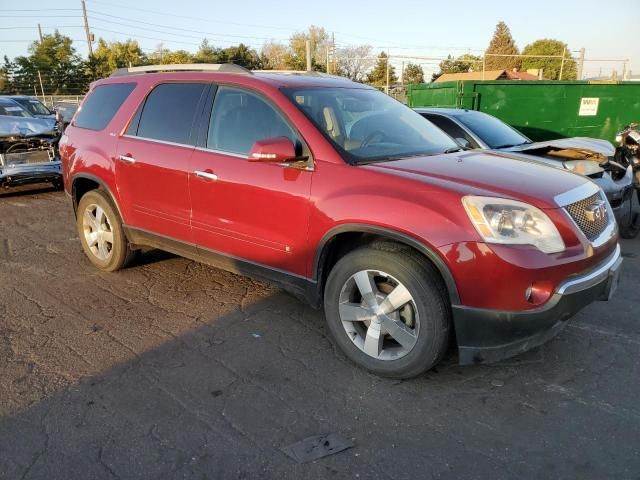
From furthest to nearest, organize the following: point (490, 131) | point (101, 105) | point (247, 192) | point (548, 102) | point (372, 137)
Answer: point (548, 102)
point (490, 131)
point (101, 105)
point (372, 137)
point (247, 192)

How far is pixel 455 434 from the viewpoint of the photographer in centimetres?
268

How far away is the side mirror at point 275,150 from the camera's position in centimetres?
328

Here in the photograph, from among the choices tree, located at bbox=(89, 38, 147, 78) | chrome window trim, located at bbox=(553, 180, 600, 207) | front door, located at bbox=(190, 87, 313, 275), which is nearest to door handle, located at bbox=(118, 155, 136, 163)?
front door, located at bbox=(190, 87, 313, 275)

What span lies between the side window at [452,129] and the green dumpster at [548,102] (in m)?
3.51

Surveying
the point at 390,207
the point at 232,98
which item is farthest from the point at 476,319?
the point at 232,98

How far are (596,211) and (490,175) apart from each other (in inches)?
27.4

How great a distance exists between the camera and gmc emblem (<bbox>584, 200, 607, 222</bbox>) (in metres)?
3.12

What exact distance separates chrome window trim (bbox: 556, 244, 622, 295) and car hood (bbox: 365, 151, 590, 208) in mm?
420

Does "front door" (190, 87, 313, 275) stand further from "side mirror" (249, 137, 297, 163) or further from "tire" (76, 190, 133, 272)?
"tire" (76, 190, 133, 272)

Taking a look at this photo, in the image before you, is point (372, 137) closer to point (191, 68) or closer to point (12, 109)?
point (191, 68)

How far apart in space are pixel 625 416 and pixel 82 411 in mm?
2914

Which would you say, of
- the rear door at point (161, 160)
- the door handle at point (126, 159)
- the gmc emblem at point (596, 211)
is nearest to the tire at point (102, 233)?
the rear door at point (161, 160)

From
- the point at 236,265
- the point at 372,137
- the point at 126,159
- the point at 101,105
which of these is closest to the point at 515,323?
the point at 372,137

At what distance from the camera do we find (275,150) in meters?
3.28
